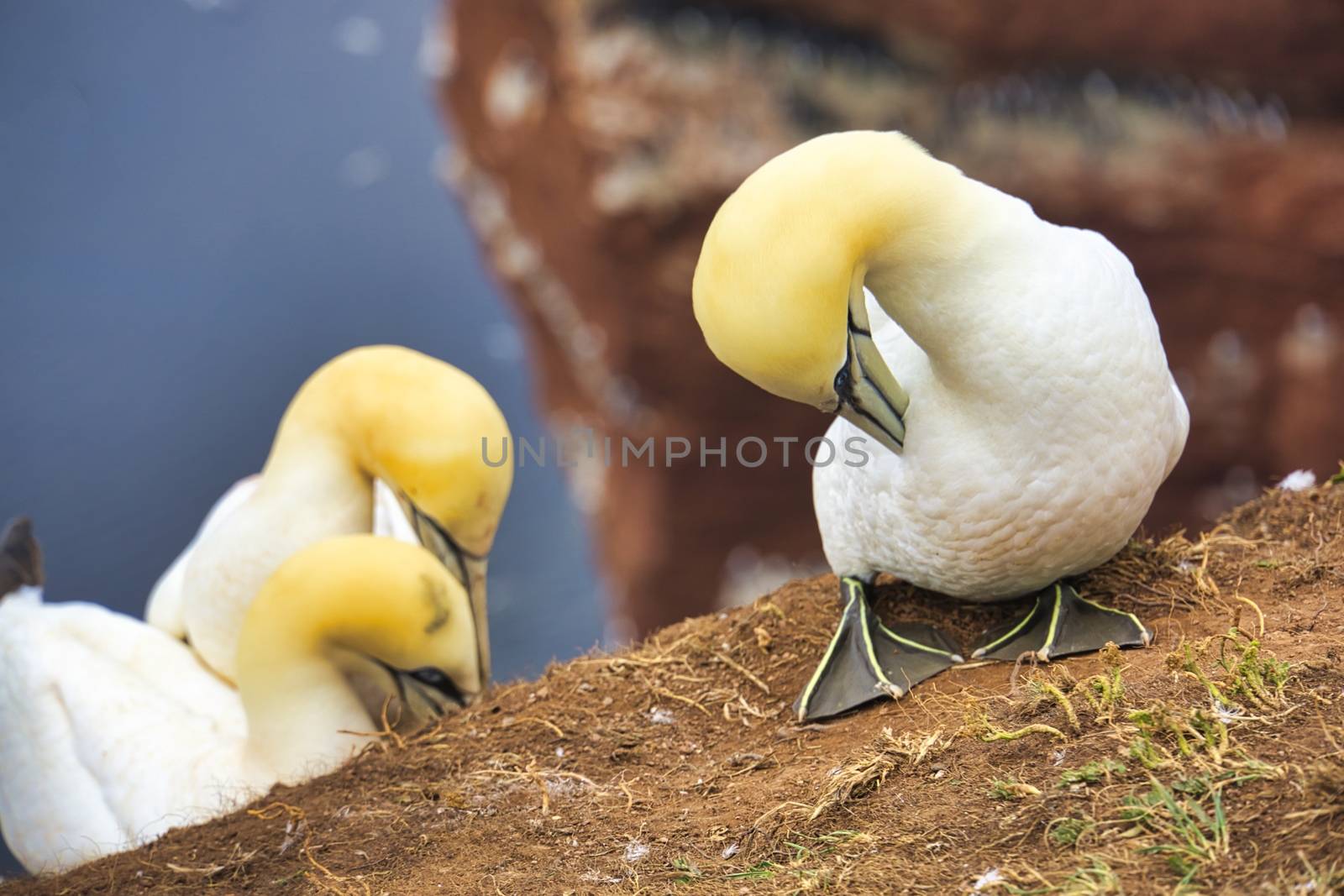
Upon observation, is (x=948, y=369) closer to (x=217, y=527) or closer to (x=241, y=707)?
(x=241, y=707)

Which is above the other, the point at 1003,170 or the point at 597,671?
the point at 1003,170

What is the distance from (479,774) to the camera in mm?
2678

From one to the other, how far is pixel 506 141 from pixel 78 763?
471 centimetres

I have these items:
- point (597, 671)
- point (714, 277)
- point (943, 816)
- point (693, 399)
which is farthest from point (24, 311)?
point (943, 816)

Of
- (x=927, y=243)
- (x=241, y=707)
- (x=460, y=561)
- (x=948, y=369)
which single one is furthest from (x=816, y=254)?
(x=241, y=707)

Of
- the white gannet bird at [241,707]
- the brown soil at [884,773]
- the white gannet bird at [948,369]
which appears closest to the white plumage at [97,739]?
the white gannet bird at [241,707]

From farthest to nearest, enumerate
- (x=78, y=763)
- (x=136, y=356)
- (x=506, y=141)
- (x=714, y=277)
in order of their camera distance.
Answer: (x=506, y=141) → (x=136, y=356) → (x=78, y=763) → (x=714, y=277)

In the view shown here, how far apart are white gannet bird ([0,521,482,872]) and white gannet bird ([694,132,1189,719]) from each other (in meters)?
1.09

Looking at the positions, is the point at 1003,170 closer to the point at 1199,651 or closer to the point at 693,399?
the point at 693,399

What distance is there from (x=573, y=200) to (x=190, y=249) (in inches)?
77.6

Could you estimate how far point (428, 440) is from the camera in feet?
11.5

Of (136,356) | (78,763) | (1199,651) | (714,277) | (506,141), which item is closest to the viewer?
(714,277)

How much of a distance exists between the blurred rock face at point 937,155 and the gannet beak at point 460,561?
300 cm

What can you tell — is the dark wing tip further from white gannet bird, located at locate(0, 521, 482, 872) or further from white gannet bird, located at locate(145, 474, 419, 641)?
white gannet bird, located at locate(145, 474, 419, 641)
